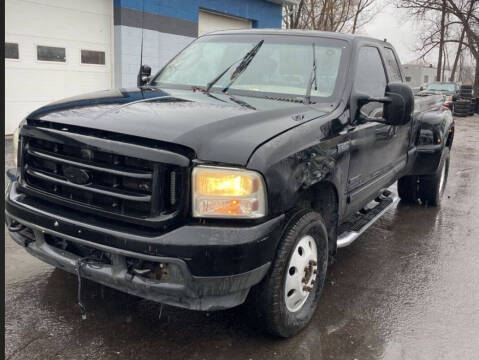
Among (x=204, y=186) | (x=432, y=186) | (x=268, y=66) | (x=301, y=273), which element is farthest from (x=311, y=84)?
(x=432, y=186)

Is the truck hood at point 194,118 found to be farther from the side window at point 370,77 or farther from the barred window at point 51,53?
the barred window at point 51,53

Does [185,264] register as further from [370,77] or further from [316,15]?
[316,15]

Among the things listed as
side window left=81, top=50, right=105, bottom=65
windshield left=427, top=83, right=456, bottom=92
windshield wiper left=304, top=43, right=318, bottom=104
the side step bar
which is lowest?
the side step bar

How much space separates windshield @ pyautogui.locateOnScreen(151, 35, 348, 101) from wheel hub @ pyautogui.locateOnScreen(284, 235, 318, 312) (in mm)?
1188

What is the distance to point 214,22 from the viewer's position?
553 inches

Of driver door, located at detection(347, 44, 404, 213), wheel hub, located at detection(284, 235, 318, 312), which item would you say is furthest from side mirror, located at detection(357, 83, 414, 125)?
wheel hub, located at detection(284, 235, 318, 312)

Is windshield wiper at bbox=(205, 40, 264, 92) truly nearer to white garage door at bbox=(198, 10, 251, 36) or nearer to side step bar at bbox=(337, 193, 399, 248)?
side step bar at bbox=(337, 193, 399, 248)

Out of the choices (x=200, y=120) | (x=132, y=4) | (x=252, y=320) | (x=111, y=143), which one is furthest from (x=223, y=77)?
(x=132, y=4)

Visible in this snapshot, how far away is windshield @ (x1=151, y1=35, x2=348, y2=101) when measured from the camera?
377 cm

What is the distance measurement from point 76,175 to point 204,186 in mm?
743

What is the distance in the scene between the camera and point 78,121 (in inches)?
108

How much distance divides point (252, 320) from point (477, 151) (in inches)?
437

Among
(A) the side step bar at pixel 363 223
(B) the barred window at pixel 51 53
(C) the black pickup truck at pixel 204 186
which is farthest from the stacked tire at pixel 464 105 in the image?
Result: (C) the black pickup truck at pixel 204 186

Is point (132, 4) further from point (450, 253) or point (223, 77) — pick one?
point (450, 253)
